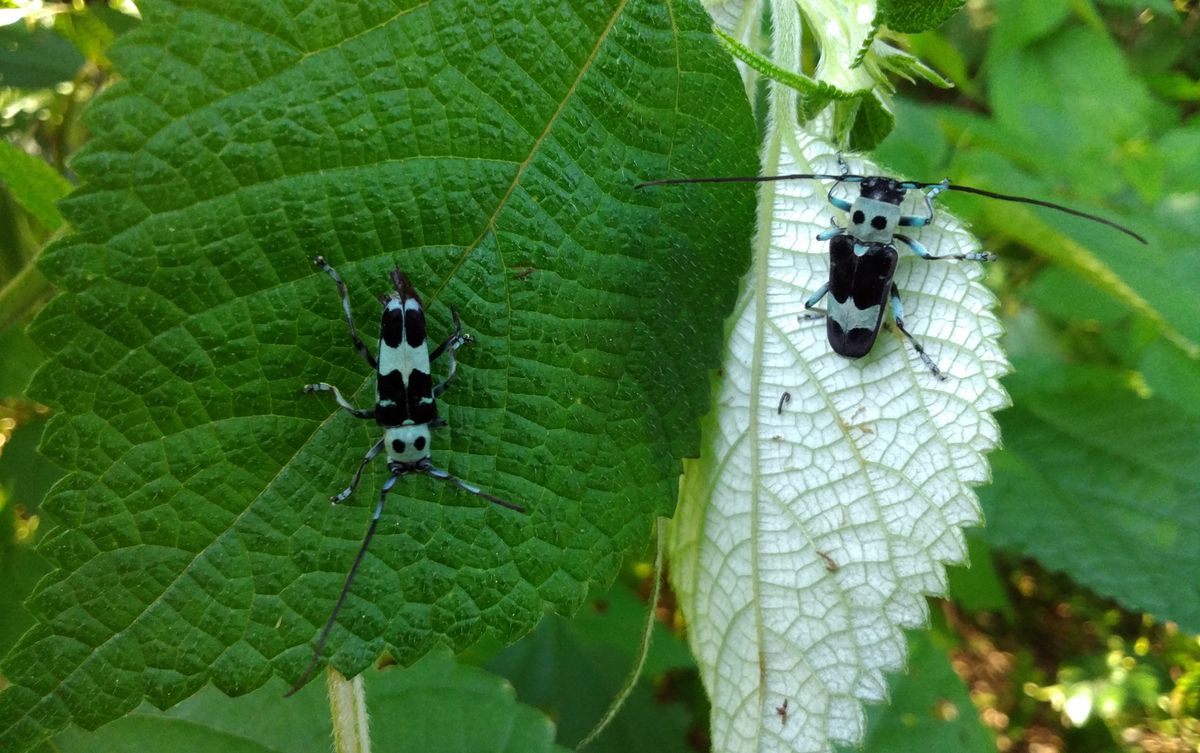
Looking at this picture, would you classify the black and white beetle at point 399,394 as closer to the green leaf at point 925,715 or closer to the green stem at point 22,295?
the green stem at point 22,295

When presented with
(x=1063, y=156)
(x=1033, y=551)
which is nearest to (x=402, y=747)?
(x=1033, y=551)

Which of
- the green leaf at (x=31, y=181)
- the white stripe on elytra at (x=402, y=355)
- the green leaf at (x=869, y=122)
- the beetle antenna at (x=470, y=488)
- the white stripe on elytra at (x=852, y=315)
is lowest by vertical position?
the beetle antenna at (x=470, y=488)

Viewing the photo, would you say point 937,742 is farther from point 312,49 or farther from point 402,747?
point 312,49

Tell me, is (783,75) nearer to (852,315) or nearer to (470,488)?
(852,315)

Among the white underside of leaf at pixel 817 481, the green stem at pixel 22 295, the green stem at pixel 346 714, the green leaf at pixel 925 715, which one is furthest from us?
the green leaf at pixel 925 715

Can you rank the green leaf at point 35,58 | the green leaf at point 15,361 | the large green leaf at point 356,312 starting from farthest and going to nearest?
1. the green leaf at point 35,58
2. the green leaf at point 15,361
3. the large green leaf at point 356,312

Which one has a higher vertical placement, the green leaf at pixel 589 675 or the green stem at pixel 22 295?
the green stem at pixel 22 295

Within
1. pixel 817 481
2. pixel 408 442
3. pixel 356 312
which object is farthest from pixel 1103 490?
pixel 356 312

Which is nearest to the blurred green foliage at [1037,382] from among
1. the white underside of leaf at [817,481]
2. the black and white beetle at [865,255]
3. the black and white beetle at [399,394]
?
the black and white beetle at [865,255]
